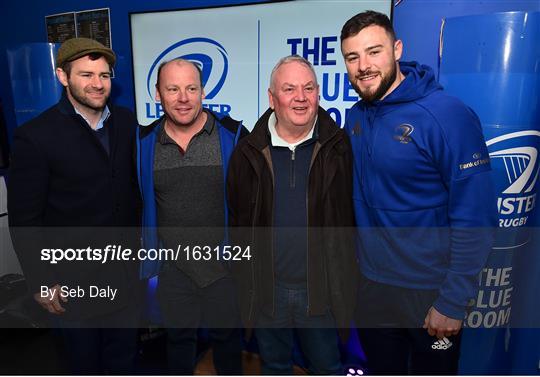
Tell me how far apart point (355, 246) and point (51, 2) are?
3.22 meters

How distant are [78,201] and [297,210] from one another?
94 cm

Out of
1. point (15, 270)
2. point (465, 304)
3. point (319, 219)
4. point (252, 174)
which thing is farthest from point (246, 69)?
point (15, 270)

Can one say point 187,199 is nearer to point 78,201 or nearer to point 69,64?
point 78,201

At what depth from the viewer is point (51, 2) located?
3150 mm

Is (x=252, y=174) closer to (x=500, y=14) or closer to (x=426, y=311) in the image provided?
(x=426, y=311)

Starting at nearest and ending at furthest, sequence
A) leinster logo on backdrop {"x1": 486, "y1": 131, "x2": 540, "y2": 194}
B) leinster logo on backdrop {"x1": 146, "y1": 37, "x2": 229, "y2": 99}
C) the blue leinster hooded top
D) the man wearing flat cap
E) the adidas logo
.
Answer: the blue leinster hooded top → the adidas logo → the man wearing flat cap → leinster logo on backdrop {"x1": 486, "y1": 131, "x2": 540, "y2": 194} → leinster logo on backdrop {"x1": 146, "y1": 37, "x2": 229, "y2": 99}

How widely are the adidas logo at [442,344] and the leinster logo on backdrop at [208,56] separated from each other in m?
1.92

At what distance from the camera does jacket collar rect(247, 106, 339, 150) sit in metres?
1.51

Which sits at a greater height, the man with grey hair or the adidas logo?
the man with grey hair

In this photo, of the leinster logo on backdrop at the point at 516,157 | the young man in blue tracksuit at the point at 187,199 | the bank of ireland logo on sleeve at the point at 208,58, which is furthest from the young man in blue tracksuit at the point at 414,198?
the bank of ireland logo on sleeve at the point at 208,58

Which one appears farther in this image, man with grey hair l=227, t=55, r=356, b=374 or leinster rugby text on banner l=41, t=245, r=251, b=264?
leinster rugby text on banner l=41, t=245, r=251, b=264

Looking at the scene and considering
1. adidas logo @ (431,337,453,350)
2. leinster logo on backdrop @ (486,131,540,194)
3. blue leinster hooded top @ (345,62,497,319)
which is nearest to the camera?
blue leinster hooded top @ (345,62,497,319)

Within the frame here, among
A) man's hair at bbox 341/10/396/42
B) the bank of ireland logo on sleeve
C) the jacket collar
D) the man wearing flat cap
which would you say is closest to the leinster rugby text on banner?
the man wearing flat cap

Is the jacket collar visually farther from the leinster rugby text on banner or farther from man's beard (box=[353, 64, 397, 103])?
the leinster rugby text on banner
